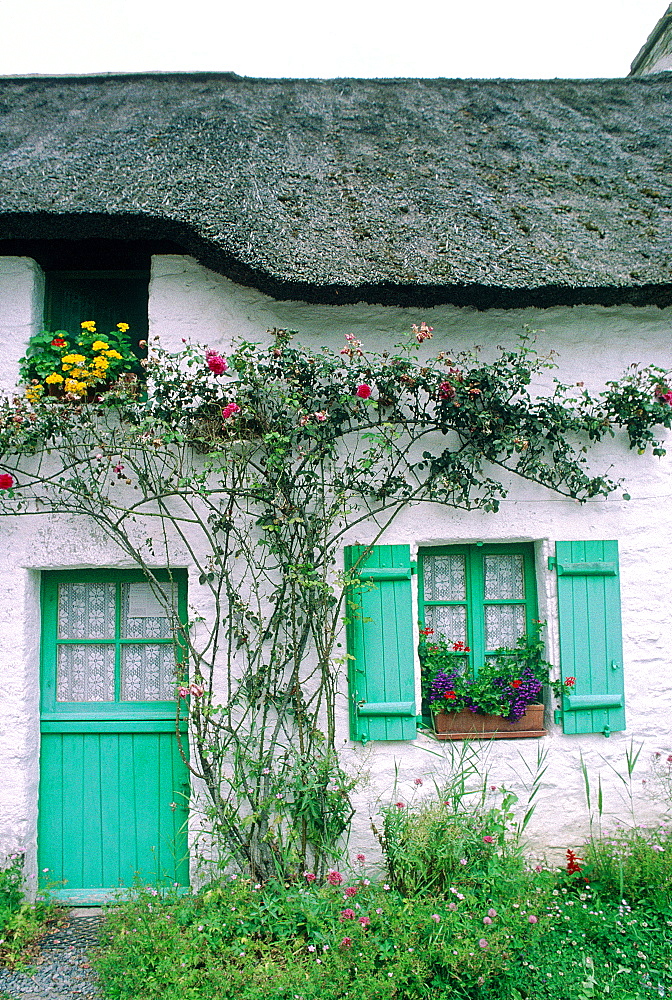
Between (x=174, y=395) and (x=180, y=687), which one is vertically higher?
(x=174, y=395)

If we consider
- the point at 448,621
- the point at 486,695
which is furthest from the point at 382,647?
the point at 486,695

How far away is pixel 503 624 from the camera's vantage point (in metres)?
3.77

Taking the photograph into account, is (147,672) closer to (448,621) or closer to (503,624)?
(448,621)

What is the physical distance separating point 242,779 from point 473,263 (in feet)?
9.32

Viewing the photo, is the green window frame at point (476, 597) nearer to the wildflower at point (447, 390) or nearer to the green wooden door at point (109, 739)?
the wildflower at point (447, 390)

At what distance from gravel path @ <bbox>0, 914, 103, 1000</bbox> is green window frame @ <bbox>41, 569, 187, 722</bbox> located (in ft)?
3.27

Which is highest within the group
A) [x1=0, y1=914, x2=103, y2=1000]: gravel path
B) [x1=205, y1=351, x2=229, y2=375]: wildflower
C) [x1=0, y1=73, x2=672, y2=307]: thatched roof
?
Answer: [x1=0, y1=73, x2=672, y2=307]: thatched roof

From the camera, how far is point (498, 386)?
11.5 feet

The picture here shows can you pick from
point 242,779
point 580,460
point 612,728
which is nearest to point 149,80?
point 580,460

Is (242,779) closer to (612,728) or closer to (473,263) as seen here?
(612,728)

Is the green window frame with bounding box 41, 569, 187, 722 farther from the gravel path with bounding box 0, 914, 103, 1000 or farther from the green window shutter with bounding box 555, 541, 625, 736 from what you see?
the green window shutter with bounding box 555, 541, 625, 736

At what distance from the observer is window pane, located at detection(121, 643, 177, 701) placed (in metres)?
3.68

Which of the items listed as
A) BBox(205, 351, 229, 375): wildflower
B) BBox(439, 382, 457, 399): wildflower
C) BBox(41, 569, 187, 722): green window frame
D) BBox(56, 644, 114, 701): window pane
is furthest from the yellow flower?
BBox(439, 382, 457, 399): wildflower

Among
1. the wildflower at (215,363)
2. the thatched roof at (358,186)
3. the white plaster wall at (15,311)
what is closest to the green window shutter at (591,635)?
the thatched roof at (358,186)
